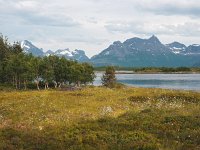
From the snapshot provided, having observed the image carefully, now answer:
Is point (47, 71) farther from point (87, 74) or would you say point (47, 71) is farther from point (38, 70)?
point (87, 74)

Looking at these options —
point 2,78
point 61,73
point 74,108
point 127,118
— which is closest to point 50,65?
point 61,73

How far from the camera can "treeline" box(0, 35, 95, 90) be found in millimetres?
99875

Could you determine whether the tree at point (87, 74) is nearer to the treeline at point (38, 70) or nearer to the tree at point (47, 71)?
the treeline at point (38, 70)

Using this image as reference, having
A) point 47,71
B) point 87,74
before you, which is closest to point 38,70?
point 47,71

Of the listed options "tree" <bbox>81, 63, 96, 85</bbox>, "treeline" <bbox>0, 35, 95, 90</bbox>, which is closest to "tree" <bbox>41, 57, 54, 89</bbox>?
"treeline" <bbox>0, 35, 95, 90</bbox>

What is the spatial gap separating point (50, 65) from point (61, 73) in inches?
188

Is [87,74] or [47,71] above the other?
[47,71]

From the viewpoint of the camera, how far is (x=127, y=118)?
3044cm

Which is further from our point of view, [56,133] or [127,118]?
[127,118]

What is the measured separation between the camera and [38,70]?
106438 mm

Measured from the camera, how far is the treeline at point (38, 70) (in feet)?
328

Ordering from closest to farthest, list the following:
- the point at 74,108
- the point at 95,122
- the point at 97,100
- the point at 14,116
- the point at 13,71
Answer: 1. the point at 95,122
2. the point at 14,116
3. the point at 74,108
4. the point at 97,100
5. the point at 13,71

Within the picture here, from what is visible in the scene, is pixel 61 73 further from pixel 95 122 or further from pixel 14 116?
pixel 95 122

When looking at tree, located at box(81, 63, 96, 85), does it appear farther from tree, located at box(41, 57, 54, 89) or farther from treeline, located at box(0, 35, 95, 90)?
tree, located at box(41, 57, 54, 89)
